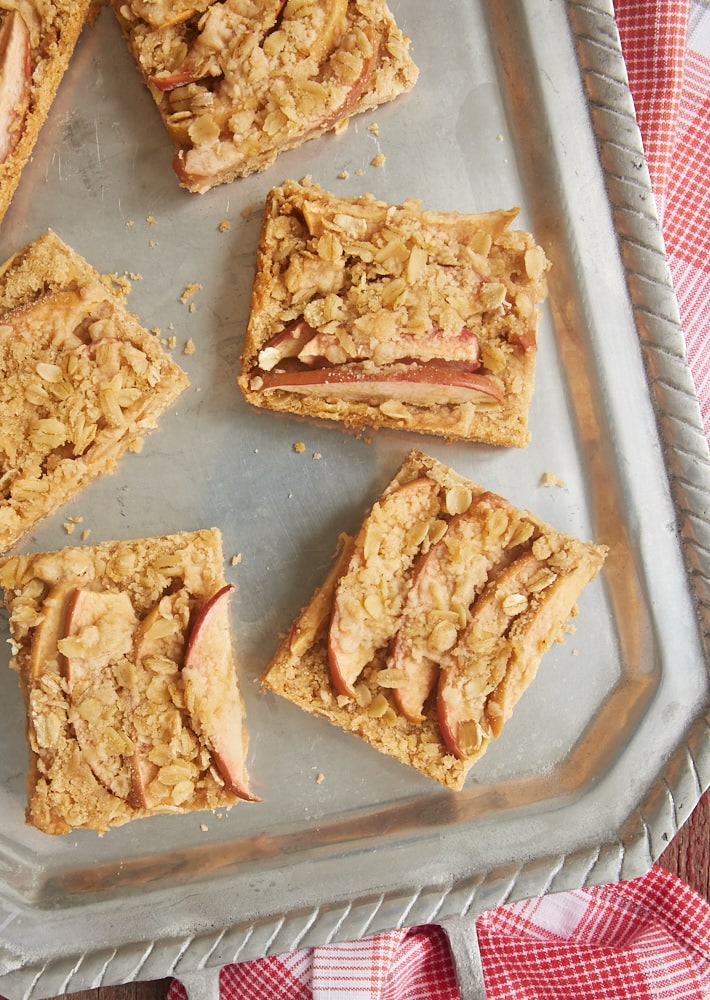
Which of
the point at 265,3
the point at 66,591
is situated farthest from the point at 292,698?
the point at 265,3

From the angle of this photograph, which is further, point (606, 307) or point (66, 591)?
point (606, 307)

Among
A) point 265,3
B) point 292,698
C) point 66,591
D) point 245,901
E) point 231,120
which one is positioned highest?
point 265,3

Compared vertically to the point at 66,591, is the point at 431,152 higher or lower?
higher

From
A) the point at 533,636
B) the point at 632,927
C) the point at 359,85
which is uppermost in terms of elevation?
the point at 359,85

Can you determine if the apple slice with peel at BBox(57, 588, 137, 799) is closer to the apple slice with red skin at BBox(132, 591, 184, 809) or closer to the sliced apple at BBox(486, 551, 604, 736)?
the apple slice with red skin at BBox(132, 591, 184, 809)

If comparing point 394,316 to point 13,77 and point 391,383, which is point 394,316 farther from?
point 13,77

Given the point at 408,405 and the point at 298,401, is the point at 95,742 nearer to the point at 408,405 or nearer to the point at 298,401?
the point at 298,401

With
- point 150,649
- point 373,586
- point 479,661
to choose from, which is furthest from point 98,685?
point 479,661
